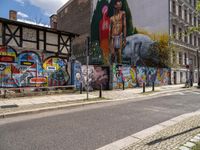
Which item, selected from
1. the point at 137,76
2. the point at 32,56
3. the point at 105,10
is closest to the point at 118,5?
the point at 105,10

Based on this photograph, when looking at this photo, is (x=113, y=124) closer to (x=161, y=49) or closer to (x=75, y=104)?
(x=75, y=104)

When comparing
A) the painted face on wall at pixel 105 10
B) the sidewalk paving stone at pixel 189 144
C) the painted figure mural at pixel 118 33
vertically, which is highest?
the painted face on wall at pixel 105 10

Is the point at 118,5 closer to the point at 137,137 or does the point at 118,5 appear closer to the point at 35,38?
the point at 35,38

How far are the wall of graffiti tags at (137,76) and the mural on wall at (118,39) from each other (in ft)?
9.40

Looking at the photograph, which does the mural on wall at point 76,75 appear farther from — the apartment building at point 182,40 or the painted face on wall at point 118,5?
the painted face on wall at point 118,5

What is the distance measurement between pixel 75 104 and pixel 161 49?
73.0 feet

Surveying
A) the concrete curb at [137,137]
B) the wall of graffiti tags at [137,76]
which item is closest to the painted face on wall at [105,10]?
the wall of graffiti tags at [137,76]

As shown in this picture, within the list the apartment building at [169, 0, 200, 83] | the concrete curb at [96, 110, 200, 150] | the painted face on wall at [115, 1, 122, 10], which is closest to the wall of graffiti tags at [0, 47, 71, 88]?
the concrete curb at [96, 110, 200, 150]

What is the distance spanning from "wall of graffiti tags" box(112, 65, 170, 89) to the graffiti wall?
1026mm

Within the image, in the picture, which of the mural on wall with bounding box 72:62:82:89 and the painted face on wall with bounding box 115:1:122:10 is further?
the painted face on wall with bounding box 115:1:122:10

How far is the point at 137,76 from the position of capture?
23.6 metres

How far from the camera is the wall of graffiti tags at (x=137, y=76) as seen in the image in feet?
67.9

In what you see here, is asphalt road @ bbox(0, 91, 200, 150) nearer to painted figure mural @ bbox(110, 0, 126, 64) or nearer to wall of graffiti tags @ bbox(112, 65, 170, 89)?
wall of graffiti tags @ bbox(112, 65, 170, 89)

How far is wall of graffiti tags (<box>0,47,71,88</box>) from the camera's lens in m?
13.8
